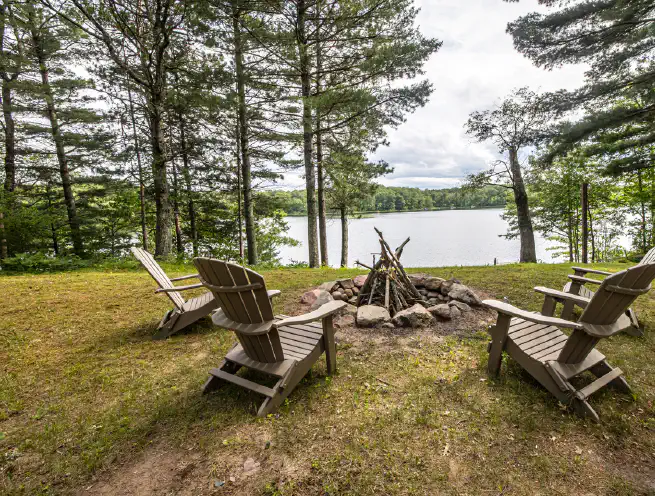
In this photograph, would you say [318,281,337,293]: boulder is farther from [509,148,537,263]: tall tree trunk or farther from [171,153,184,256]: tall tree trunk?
[509,148,537,263]: tall tree trunk

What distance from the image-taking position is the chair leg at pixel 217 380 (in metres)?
2.35

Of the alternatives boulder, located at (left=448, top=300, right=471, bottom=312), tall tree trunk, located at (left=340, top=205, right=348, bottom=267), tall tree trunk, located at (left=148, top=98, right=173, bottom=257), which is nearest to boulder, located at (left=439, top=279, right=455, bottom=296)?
boulder, located at (left=448, top=300, right=471, bottom=312)

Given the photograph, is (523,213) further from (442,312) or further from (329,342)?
(329,342)

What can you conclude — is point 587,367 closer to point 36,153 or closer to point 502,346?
point 502,346

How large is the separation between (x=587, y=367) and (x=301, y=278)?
486 cm

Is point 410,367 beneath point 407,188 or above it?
beneath

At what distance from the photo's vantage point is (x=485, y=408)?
2.10m

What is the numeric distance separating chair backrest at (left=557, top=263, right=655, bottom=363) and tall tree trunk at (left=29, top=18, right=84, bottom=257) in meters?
12.9

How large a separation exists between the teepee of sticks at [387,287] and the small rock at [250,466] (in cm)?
287

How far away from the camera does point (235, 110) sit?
8.88 meters

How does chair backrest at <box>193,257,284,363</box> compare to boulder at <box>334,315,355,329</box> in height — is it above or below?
above

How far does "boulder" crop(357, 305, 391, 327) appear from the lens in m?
3.66

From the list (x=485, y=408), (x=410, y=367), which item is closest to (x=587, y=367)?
(x=485, y=408)

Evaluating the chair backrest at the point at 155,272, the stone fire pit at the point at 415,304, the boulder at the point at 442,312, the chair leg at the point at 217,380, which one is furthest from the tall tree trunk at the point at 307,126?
the chair leg at the point at 217,380
